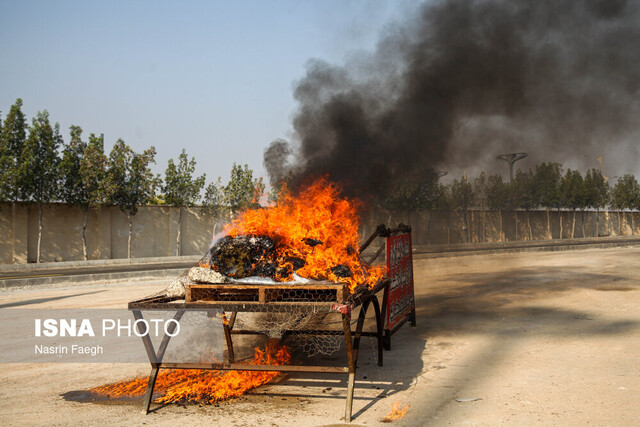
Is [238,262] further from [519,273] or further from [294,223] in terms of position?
A: [519,273]

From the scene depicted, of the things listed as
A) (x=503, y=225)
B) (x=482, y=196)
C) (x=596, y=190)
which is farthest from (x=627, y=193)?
(x=482, y=196)

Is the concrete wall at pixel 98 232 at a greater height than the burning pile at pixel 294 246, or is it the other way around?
the concrete wall at pixel 98 232

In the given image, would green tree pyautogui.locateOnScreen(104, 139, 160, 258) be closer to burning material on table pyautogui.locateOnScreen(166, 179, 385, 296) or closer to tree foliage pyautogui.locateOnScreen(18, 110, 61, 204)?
tree foliage pyautogui.locateOnScreen(18, 110, 61, 204)

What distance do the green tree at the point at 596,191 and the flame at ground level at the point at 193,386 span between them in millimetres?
43766

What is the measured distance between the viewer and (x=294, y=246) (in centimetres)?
496

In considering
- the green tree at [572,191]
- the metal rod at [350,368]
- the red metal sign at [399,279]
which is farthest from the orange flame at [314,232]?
the green tree at [572,191]

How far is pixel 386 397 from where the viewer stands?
4738 millimetres

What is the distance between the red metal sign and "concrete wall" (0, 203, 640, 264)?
9.12 m

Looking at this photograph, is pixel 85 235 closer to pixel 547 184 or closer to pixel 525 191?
pixel 525 191

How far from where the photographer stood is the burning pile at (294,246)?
464 centimetres

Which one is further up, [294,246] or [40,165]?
[40,165]

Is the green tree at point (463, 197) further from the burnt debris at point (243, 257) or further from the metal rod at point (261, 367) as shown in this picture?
the metal rod at point (261, 367)

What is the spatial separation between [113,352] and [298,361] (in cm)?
247

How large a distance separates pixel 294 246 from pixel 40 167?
21.5 m
